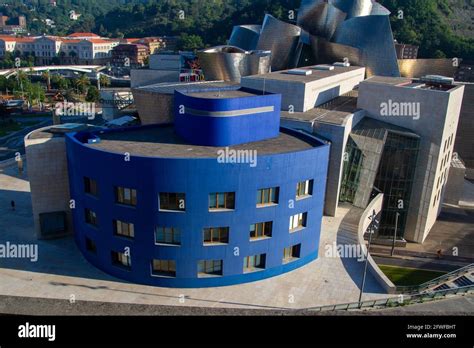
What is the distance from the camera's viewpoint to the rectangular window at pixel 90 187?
25766 millimetres

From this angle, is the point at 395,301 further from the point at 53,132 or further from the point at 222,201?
the point at 53,132

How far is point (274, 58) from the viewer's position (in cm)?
6488

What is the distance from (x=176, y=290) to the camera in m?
24.6

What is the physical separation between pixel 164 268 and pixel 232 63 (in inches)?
1511

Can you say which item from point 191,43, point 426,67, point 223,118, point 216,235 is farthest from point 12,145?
point 191,43

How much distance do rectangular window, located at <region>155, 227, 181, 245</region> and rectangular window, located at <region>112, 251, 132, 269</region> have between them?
8.62 feet

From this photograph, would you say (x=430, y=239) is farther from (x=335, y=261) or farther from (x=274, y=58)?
(x=274, y=58)

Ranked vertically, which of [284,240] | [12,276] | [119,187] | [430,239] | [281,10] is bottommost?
[430,239]

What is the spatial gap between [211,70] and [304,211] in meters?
37.3

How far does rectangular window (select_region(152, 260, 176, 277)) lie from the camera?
81.3ft

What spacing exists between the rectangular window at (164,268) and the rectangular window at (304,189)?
28.4ft

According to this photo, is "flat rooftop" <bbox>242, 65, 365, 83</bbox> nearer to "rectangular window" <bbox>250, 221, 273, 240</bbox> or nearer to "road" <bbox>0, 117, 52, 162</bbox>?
"rectangular window" <bbox>250, 221, 273, 240</bbox>

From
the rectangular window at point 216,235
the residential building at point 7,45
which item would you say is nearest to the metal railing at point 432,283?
the rectangular window at point 216,235
